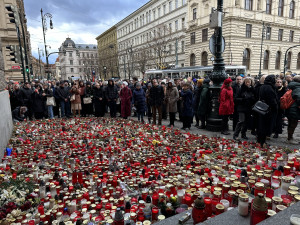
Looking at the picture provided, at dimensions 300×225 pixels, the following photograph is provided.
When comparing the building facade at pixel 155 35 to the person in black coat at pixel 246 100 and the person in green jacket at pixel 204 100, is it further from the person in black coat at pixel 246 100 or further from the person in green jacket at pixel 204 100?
the person in black coat at pixel 246 100

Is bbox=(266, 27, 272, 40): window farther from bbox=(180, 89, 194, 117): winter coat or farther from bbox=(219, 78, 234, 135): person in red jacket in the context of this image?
bbox=(219, 78, 234, 135): person in red jacket

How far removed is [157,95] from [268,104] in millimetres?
4169

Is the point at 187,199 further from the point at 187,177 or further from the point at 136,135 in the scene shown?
the point at 136,135

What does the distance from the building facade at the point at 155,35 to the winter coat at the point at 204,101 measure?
2690 centimetres

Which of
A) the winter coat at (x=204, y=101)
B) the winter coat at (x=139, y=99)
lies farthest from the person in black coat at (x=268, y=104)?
the winter coat at (x=139, y=99)

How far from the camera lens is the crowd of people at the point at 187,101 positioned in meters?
5.90

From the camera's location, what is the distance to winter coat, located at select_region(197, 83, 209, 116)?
7.85m

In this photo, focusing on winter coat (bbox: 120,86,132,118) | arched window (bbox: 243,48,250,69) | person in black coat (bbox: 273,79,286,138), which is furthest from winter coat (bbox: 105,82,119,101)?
arched window (bbox: 243,48,250,69)

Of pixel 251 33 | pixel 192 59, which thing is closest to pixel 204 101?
pixel 251 33

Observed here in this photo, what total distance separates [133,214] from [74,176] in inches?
69.3

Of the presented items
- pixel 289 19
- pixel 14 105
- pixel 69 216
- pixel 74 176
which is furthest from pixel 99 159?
pixel 289 19

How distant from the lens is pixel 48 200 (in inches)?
127

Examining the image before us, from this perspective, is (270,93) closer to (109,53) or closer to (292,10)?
(292,10)

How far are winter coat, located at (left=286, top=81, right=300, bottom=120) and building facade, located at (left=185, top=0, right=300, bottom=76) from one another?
1175 inches
